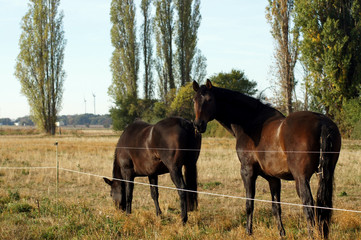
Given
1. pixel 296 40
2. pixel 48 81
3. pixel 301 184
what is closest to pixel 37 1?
pixel 48 81

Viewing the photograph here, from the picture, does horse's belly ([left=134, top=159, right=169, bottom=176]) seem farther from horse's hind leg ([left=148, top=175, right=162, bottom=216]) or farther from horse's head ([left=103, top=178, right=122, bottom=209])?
horse's head ([left=103, top=178, right=122, bottom=209])

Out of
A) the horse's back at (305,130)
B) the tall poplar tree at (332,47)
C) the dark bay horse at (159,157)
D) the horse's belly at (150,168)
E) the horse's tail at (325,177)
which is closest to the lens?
the horse's tail at (325,177)

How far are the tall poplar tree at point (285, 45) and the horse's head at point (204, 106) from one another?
1845cm

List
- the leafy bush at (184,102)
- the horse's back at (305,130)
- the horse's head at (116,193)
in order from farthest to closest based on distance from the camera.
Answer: the leafy bush at (184,102) < the horse's head at (116,193) < the horse's back at (305,130)

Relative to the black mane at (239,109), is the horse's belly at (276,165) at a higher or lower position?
lower

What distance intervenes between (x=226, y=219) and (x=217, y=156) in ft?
31.8

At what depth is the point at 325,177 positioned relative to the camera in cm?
418

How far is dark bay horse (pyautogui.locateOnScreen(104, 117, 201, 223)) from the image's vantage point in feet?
20.2

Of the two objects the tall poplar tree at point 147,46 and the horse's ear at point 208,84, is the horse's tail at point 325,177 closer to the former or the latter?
the horse's ear at point 208,84

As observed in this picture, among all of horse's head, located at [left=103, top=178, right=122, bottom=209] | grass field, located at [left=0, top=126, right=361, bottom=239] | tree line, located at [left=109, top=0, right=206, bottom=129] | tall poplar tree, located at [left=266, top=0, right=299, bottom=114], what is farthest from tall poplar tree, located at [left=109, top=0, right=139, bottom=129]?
horse's head, located at [left=103, top=178, right=122, bottom=209]

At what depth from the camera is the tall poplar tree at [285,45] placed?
22922mm

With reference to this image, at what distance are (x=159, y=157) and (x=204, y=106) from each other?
1664 mm

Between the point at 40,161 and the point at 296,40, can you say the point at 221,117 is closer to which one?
the point at 40,161

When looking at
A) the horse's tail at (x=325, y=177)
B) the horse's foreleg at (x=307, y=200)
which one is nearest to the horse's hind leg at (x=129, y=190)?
the horse's foreleg at (x=307, y=200)
